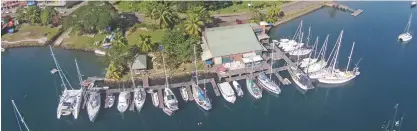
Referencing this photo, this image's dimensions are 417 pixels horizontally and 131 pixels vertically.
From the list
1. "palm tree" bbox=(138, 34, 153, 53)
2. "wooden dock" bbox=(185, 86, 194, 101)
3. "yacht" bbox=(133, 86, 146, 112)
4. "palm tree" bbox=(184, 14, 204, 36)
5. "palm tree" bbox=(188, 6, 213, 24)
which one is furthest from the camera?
"palm tree" bbox=(188, 6, 213, 24)

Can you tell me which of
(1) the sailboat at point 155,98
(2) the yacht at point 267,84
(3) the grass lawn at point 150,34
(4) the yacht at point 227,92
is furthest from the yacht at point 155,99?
(3) the grass lawn at point 150,34

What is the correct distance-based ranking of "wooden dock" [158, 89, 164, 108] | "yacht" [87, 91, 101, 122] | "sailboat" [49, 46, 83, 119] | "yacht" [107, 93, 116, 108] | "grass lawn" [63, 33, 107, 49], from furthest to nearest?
"grass lawn" [63, 33, 107, 49] → "yacht" [107, 93, 116, 108] → "wooden dock" [158, 89, 164, 108] → "sailboat" [49, 46, 83, 119] → "yacht" [87, 91, 101, 122]

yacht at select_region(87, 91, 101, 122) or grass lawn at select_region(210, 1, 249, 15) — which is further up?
grass lawn at select_region(210, 1, 249, 15)

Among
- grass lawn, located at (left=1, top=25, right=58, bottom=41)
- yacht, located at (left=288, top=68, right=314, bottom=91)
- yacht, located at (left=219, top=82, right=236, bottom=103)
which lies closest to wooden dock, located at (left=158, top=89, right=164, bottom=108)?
yacht, located at (left=219, top=82, right=236, bottom=103)

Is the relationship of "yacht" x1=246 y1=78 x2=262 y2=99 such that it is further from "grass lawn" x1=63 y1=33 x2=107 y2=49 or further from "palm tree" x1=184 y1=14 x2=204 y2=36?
"grass lawn" x1=63 y1=33 x2=107 y2=49

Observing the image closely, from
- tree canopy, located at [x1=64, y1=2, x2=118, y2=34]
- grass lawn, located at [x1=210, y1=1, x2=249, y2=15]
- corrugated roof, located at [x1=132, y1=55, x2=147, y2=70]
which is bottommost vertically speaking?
corrugated roof, located at [x1=132, y1=55, x2=147, y2=70]

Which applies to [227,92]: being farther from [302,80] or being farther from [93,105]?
[93,105]

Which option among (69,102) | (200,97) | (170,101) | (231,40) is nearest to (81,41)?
(69,102)

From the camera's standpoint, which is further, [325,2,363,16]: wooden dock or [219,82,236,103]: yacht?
[325,2,363,16]: wooden dock
